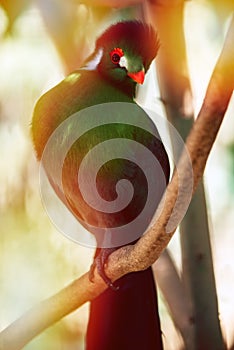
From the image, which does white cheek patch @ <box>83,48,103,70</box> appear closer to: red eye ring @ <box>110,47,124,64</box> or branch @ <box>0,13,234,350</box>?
red eye ring @ <box>110,47,124,64</box>

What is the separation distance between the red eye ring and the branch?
1.16ft

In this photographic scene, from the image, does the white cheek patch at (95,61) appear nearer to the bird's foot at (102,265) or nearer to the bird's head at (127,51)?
the bird's head at (127,51)

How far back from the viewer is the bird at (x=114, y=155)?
1.11 meters

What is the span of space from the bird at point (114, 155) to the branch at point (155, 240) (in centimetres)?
7

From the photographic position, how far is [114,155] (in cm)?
109

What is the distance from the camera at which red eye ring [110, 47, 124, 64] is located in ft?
3.74

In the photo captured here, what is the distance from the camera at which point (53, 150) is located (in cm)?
114

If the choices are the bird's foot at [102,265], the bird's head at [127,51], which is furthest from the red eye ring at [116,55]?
the bird's foot at [102,265]

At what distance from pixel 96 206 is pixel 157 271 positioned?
8.2 inches

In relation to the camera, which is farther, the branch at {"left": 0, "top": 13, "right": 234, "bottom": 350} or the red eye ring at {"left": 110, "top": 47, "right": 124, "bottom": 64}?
the red eye ring at {"left": 110, "top": 47, "right": 124, "bottom": 64}

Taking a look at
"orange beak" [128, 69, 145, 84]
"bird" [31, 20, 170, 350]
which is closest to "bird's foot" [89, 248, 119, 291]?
"bird" [31, 20, 170, 350]

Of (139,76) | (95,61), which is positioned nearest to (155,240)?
(139,76)

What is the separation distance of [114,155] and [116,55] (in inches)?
7.5

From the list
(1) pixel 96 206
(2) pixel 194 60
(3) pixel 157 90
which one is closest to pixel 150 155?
(1) pixel 96 206
